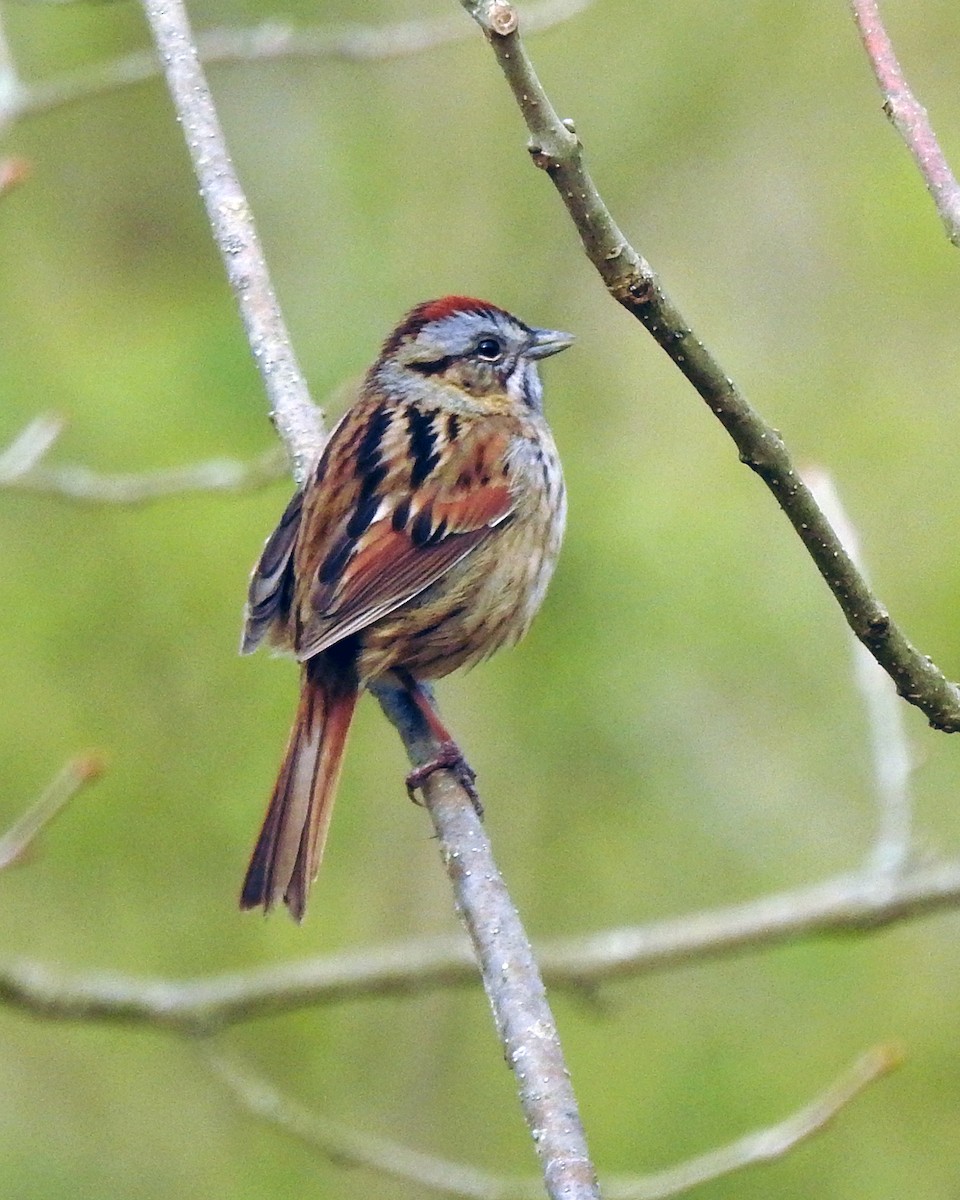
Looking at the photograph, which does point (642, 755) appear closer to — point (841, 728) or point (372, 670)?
point (841, 728)

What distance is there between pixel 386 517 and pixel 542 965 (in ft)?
4.55

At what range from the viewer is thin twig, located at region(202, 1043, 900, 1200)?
13.2 feet

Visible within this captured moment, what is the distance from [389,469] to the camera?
423 cm

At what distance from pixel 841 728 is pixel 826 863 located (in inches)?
22.4

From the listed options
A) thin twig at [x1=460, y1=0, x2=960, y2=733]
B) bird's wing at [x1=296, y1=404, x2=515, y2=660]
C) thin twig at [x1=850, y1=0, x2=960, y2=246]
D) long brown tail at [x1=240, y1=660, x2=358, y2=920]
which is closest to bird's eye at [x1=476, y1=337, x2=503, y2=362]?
bird's wing at [x1=296, y1=404, x2=515, y2=660]

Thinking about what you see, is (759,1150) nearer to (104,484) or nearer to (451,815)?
(451,815)

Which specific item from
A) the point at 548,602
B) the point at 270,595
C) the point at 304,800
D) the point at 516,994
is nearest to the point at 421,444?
the point at 270,595

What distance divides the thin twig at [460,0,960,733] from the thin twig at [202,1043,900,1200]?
1.49 metres

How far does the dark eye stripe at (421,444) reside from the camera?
4.28m

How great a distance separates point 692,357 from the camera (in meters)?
2.31

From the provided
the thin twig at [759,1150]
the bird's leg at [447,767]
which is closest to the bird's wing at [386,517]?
the bird's leg at [447,767]

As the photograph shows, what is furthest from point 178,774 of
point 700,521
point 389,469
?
point 389,469

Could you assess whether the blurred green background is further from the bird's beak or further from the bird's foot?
the bird's foot

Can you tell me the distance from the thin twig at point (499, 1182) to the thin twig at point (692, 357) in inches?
58.5
